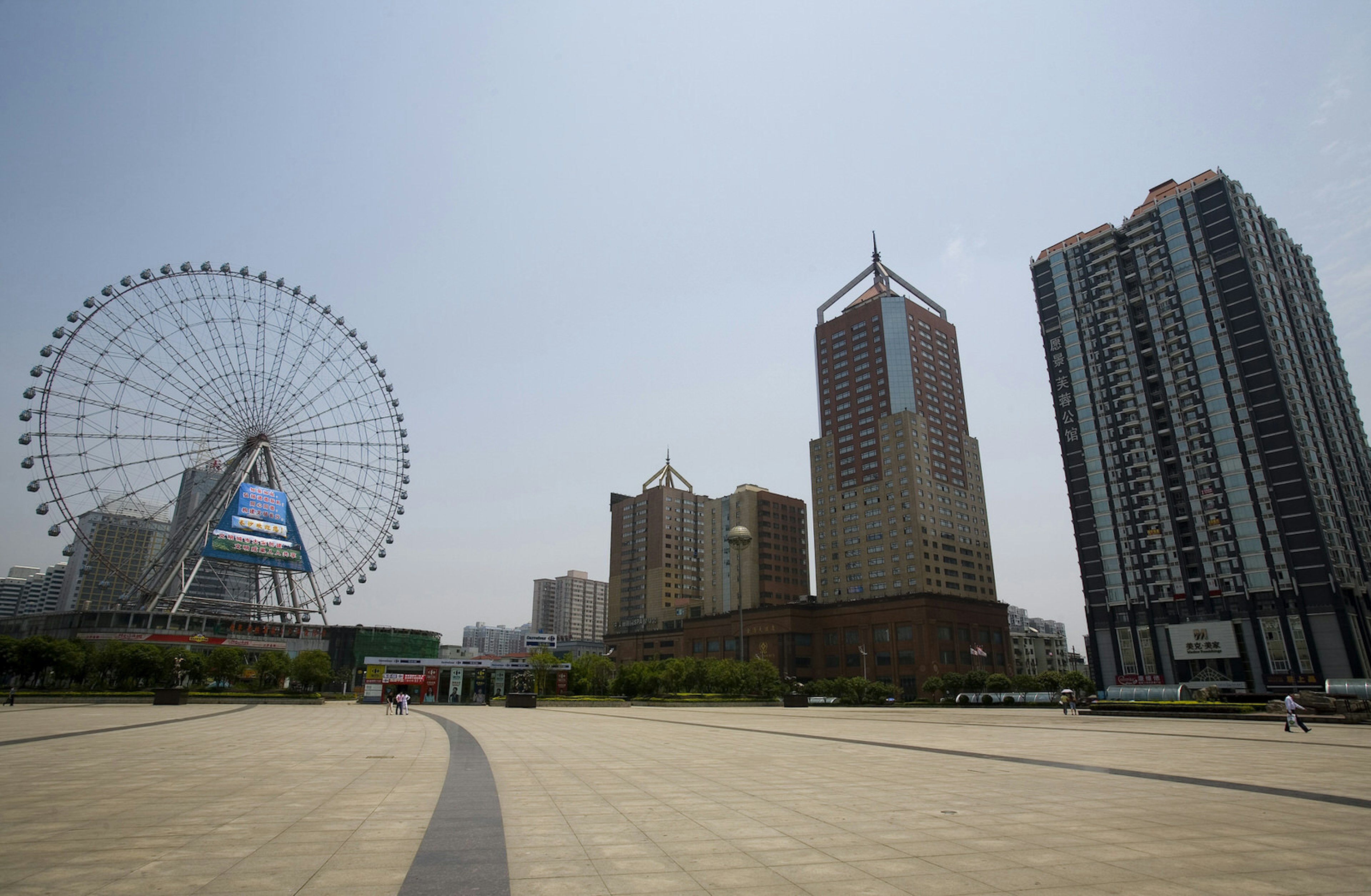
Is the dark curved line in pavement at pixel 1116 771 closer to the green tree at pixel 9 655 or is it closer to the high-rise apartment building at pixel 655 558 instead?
the green tree at pixel 9 655

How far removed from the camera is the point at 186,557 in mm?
80062

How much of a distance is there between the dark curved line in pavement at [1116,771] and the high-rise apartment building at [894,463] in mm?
105166

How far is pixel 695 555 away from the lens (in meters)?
186

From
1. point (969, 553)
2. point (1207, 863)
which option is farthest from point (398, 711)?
point (969, 553)

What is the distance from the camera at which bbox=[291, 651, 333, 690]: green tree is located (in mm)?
87688

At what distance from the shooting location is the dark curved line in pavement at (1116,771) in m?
13.6

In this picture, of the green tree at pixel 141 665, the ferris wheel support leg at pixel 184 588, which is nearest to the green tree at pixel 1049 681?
the green tree at pixel 141 665

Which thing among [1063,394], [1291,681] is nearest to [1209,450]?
[1063,394]

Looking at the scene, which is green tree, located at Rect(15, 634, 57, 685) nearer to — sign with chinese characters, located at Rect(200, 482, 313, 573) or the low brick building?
sign with chinese characters, located at Rect(200, 482, 313, 573)

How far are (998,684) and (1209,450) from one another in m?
44.9

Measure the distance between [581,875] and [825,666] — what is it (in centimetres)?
13149

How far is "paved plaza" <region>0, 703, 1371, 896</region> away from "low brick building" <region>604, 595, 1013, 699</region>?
93.7m

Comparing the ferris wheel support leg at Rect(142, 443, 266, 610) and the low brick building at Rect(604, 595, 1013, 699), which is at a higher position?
the ferris wheel support leg at Rect(142, 443, 266, 610)

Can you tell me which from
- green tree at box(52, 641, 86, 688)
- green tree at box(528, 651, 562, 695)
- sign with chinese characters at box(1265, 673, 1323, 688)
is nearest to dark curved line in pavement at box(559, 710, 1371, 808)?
green tree at box(528, 651, 562, 695)
